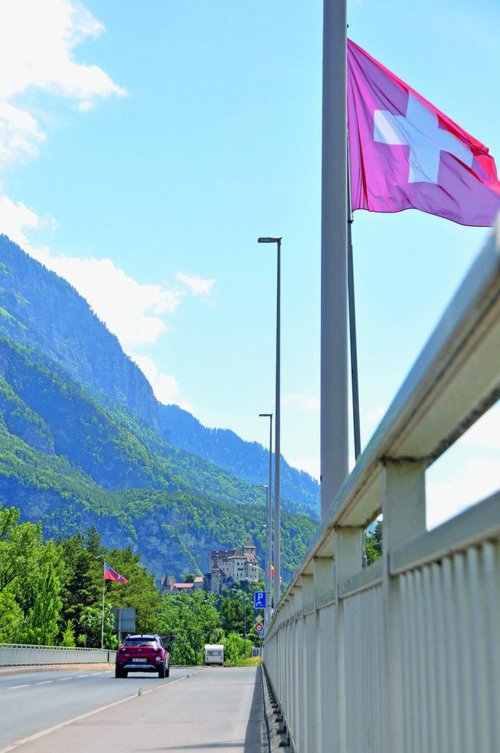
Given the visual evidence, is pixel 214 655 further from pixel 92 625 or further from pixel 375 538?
pixel 375 538

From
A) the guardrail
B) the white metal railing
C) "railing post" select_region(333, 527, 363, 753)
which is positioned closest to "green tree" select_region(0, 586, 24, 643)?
the guardrail

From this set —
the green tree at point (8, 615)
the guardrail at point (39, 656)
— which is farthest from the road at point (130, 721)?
the green tree at point (8, 615)

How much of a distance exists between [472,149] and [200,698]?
54.4 feet

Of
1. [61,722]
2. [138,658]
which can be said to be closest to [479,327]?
[61,722]

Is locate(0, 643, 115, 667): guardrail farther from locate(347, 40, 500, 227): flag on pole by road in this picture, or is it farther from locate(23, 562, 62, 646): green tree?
locate(347, 40, 500, 227): flag on pole by road

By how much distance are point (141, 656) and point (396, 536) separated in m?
41.5

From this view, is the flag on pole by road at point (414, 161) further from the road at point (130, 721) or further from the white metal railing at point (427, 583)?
the white metal railing at point (427, 583)

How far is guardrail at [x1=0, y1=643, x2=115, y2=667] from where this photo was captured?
167ft

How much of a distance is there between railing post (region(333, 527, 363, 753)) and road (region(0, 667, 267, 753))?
8.13 meters

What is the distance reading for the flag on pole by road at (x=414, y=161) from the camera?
490 inches

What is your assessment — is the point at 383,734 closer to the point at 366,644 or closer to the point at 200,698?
the point at 366,644

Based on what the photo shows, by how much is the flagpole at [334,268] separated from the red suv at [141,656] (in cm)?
3318

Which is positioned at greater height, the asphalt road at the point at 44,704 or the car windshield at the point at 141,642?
the car windshield at the point at 141,642

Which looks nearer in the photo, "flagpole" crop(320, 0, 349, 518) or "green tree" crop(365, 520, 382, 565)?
"green tree" crop(365, 520, 382, 565)
